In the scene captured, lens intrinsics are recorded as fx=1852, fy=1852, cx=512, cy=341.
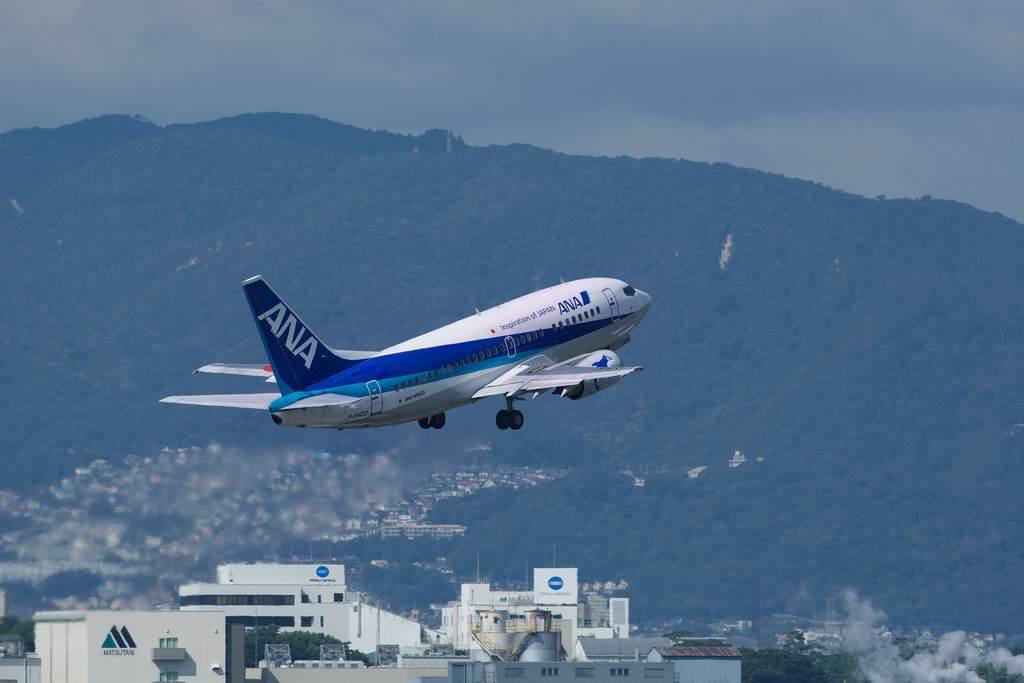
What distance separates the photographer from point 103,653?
106 meters

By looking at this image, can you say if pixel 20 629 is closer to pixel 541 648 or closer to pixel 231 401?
pixel 231 401

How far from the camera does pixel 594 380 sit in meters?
72.9

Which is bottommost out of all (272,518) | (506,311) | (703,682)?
(703,682)

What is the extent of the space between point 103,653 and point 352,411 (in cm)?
4638

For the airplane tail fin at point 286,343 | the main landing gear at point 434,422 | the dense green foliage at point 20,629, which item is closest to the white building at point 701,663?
the dense green foliage at point 20,629

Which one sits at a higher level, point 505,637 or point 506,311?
point 506,311

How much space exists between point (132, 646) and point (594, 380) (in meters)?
44.4

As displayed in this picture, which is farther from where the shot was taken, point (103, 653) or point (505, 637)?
point (505, 637)

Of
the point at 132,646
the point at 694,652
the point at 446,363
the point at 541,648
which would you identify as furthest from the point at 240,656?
the point at 694,652

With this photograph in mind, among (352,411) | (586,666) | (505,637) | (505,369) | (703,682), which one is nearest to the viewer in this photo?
(352,411)

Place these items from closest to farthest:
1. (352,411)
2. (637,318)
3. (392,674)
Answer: (352,411)
(637,318)
(392,674)

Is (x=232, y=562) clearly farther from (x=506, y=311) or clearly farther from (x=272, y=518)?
(x=506, y=311)

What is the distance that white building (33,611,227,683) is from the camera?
10331 centimetres

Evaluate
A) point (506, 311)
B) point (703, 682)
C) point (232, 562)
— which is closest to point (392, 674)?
point (232, 562)
